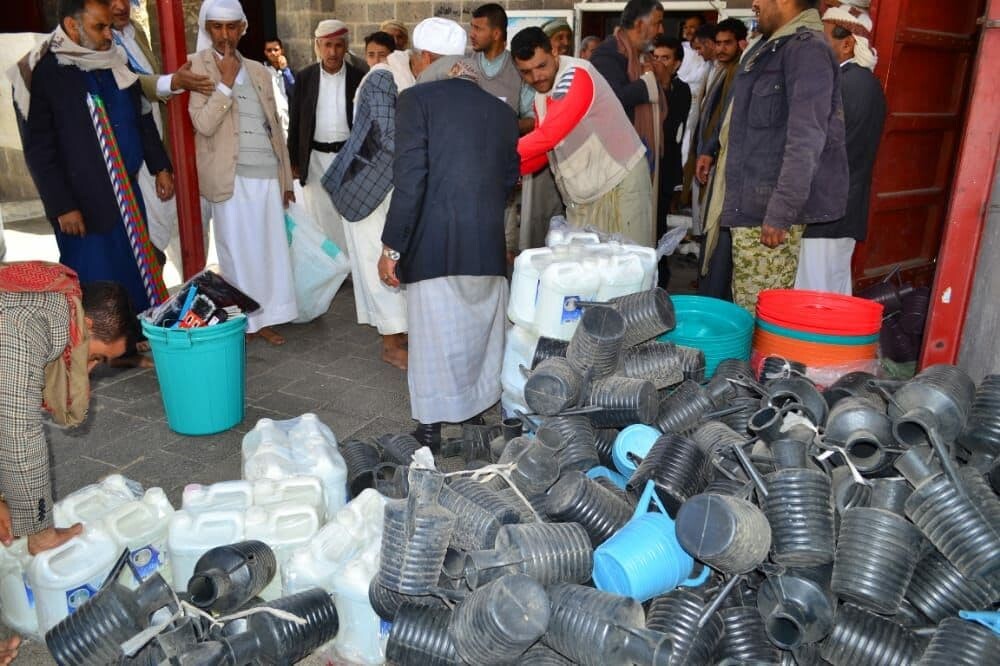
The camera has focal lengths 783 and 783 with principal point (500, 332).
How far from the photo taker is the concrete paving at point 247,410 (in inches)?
158

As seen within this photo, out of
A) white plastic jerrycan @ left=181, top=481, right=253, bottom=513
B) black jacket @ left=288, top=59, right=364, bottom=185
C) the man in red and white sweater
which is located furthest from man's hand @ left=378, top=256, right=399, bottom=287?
black jacket @ left=288, top=59, right=364, bottom=185

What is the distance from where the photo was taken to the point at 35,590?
8.84 feet

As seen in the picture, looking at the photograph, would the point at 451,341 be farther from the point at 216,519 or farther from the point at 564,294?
the point at 216,519

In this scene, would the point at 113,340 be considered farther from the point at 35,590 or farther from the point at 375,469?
the point at 375,469

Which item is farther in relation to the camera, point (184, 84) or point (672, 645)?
point (184, 84)

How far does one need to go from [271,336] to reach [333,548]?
11.1ft

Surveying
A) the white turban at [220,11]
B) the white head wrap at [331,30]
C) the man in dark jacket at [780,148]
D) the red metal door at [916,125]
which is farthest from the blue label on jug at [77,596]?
the red metal door at [916,125]

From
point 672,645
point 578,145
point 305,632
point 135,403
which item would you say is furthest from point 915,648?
point 135,403

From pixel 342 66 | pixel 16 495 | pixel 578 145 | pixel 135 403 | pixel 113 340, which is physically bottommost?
A: pixel 135 403

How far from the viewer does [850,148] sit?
486 cm

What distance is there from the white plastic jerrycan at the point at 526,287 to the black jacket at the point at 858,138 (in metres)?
1.91

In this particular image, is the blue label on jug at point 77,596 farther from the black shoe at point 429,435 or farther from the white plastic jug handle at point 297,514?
the black shoe at point 429,435

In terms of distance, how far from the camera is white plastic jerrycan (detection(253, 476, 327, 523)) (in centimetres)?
301

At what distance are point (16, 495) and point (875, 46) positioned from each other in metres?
5.54
